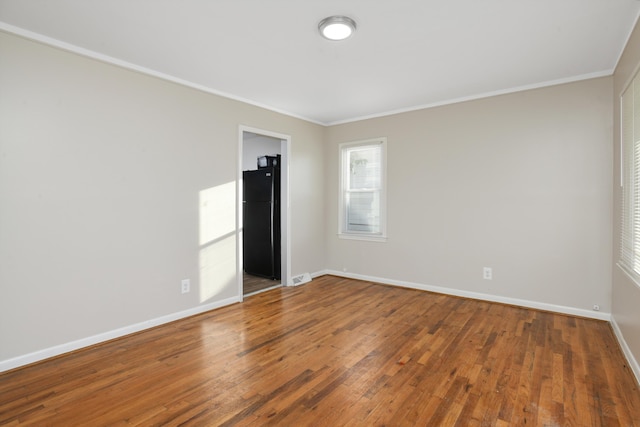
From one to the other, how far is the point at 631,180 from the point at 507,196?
51.3 inches

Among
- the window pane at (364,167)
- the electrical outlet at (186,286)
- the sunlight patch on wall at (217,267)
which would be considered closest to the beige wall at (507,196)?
the window pane at (364,167)

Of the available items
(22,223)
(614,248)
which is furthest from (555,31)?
(22,223)

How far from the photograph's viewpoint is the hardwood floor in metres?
1.91

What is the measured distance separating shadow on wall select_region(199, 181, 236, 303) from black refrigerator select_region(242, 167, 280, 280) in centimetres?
109

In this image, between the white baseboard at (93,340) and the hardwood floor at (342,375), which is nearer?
the hardwood floor at (342,375)

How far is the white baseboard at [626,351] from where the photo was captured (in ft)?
7.43

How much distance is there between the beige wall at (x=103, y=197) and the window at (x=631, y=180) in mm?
3749

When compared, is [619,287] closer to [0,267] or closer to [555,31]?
[555,31]

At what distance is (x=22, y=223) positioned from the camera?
97.9 inches

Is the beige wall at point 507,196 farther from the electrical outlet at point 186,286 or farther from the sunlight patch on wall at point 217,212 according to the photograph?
the electrical outlet at point 186,286

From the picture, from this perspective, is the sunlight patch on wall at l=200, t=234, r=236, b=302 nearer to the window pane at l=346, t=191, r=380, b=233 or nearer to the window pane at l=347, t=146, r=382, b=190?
the window pane at l=346, t=191, r=380, b=233

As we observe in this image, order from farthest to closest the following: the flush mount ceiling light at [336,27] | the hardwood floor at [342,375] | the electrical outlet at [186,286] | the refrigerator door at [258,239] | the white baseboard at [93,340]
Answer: the refrigerator door at [258,239]
the electrical outlet at [186,286]
the white baseboard at [93,340]
the flush mount ceiling light at [336,27]
the hardwood floor at [342,375]

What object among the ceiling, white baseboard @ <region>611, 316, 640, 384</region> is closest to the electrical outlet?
the ceiling

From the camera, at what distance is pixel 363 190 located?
519cm
